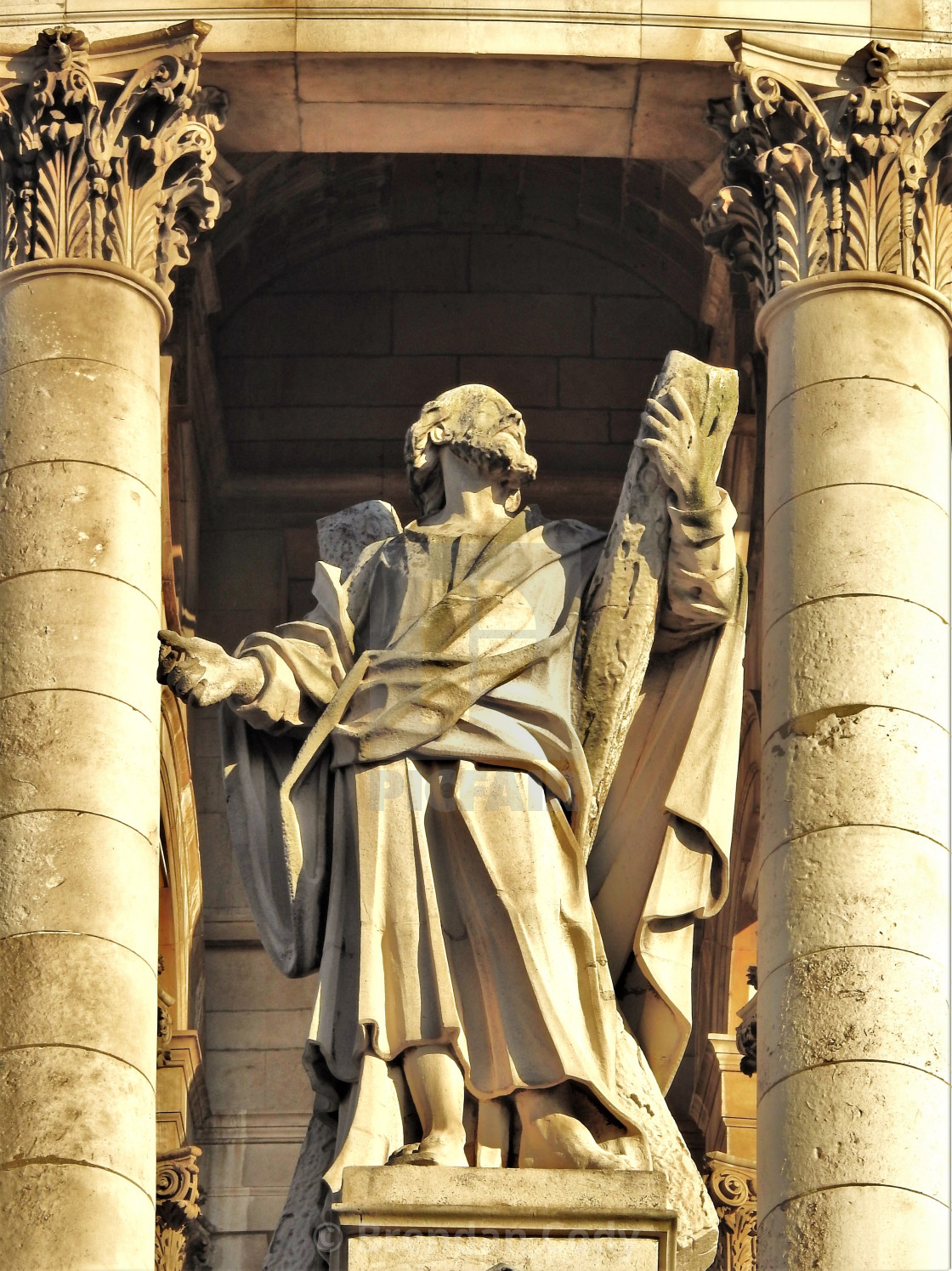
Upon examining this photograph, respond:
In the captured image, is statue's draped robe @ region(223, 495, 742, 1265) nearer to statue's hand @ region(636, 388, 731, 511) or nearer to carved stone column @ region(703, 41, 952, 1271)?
statue's hand @ region(636, 388, 731, 511)

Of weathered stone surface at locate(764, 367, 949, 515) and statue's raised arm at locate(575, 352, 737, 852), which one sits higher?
weathered stone surface at locate(764, 367, 949, 515)

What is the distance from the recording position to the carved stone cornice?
24.0 meters

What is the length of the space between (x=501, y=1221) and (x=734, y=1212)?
7.64m

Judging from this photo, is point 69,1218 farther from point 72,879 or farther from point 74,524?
point 74,524

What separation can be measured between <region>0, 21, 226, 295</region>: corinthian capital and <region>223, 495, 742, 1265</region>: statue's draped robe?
3.44 meters

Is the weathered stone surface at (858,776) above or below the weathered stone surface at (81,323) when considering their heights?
below

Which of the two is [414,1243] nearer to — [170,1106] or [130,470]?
[130,470]

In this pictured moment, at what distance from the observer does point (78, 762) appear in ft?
64.4

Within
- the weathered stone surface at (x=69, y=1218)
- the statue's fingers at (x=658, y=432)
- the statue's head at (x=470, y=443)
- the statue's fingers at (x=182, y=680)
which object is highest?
the statue's head at (x=470, y=443)

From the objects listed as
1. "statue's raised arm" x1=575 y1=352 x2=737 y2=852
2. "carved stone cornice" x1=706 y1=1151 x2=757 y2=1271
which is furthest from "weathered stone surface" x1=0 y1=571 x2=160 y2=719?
"carved stone cornice" x1=706 y1=1151 x2=757 y2=1271

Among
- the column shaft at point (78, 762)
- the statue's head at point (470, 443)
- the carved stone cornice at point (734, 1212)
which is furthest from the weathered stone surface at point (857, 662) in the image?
the carved stone cornice at point (734, 1212)

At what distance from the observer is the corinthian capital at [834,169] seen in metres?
21.1

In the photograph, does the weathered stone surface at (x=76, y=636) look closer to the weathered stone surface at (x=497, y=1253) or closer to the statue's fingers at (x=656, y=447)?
the statue's fingers at (x=656, y=447)

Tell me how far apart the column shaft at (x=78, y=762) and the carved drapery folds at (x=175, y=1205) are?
429 cm
